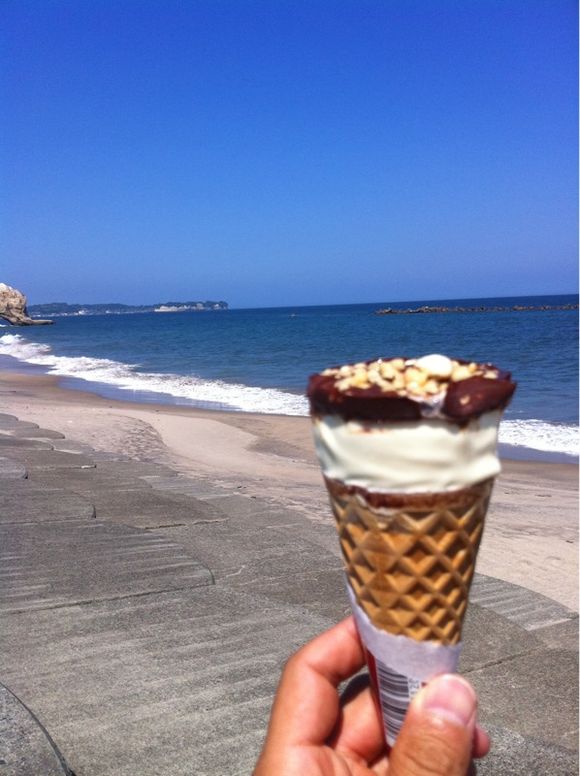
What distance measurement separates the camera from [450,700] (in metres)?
1.66

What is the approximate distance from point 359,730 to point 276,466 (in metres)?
11.3

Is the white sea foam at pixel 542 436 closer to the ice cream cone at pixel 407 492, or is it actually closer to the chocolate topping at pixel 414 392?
the ice cream cone at pixel 407 492

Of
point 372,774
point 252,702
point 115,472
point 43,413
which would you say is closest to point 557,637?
point 252,702

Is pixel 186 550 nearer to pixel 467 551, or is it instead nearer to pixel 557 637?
pixel 557 637

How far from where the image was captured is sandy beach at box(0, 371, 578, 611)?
7356 millimetres

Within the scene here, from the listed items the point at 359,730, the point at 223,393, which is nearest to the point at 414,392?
the point at 359,730

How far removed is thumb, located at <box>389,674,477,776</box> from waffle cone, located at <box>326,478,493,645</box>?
4.9 inches

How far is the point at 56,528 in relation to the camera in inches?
233

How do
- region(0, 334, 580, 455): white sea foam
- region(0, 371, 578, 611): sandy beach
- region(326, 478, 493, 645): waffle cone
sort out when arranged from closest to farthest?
region(326, 478, 493, 645): waffle cone < region(0, 371, 578, 611): sandy beach < region(0, 334, 580, 455): white sea foam

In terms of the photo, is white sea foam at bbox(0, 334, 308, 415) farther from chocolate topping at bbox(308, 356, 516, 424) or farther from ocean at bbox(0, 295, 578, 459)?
chocolate topping at bbox(308, 356, 516, 424)

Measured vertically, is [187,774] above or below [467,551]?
below

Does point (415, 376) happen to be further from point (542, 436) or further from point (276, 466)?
point (542, 436)

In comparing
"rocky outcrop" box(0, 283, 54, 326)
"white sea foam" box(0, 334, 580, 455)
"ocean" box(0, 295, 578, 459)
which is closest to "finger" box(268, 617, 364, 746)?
"ocean" box(0, 295, 578, 459)

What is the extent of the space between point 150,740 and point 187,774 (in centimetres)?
29
